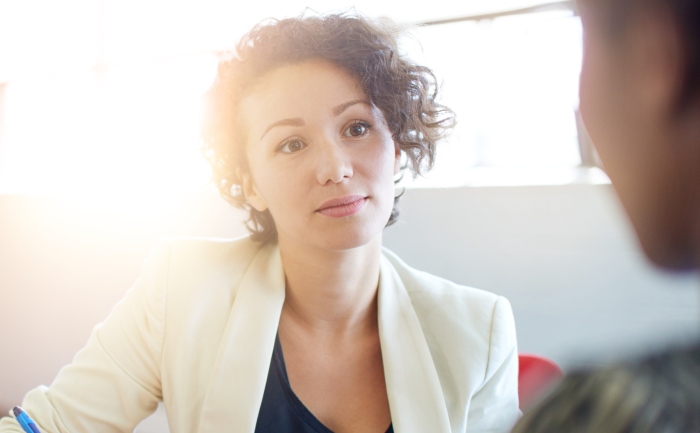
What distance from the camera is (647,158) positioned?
287 millimetres

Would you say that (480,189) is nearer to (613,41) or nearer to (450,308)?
(450,308)

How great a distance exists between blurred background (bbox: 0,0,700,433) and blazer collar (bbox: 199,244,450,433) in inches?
19.2

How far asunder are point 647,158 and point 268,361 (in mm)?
1049

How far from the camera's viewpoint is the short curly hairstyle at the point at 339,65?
125 centimetres

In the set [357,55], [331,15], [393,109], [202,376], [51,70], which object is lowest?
[202,376]

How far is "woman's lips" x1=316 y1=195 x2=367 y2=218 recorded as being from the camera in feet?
3.80

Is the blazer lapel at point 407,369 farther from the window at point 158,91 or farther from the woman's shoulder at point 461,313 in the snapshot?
the window at point 158,91

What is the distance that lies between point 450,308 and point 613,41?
3.50 feet

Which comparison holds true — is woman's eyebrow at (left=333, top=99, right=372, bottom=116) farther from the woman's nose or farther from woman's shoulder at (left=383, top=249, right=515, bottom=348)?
woman's shoulder at (left=383, top=249, right=515, bottom=348)

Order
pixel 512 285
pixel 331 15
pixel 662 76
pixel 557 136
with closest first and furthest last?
pixel 662 76 → pixel 331 15 → pixel 512 285 → pixel 557 136

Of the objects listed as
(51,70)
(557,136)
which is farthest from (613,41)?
(51,70)

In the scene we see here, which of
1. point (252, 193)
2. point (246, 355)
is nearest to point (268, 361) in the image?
point (246, 355)

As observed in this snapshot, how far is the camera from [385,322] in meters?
1.30

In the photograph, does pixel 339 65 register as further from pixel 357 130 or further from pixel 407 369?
pixel 407 369
